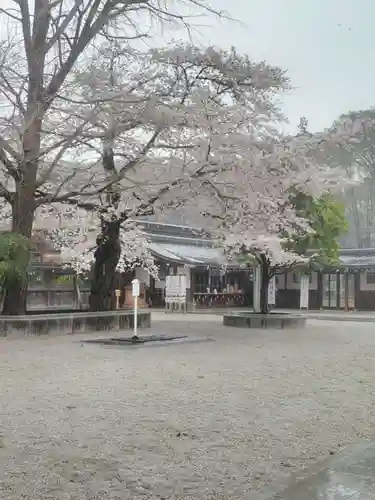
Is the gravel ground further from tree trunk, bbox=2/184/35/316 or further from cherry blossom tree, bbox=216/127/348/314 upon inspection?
cherry blossom tree, bbox=216/127/348/314

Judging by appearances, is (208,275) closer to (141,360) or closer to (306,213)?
(306,213)

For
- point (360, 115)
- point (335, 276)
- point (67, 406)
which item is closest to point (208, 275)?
point (335, 276)

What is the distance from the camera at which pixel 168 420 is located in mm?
5793

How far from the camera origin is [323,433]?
5543mm

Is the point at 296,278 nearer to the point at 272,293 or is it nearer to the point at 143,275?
the point at 272,293

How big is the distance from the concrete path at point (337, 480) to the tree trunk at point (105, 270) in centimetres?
1240

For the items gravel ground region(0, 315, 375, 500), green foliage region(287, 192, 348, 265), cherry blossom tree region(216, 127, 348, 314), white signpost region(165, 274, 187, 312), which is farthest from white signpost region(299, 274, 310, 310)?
gravel ground region(0, 315, 375, 500)

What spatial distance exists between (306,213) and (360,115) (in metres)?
18.4

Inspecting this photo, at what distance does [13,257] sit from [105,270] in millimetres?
3368

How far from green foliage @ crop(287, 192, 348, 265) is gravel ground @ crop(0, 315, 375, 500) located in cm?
843

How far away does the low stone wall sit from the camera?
43.6 ft

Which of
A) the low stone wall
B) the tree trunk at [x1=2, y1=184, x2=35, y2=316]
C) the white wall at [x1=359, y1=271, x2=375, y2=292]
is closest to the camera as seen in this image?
the low stone wall

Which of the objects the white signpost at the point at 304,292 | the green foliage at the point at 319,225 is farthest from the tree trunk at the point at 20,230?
the white signpost at the point at 304,292

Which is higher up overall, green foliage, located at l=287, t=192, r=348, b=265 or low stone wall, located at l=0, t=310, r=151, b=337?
green foliage, located at l=287, t=192, r=348, b=265
